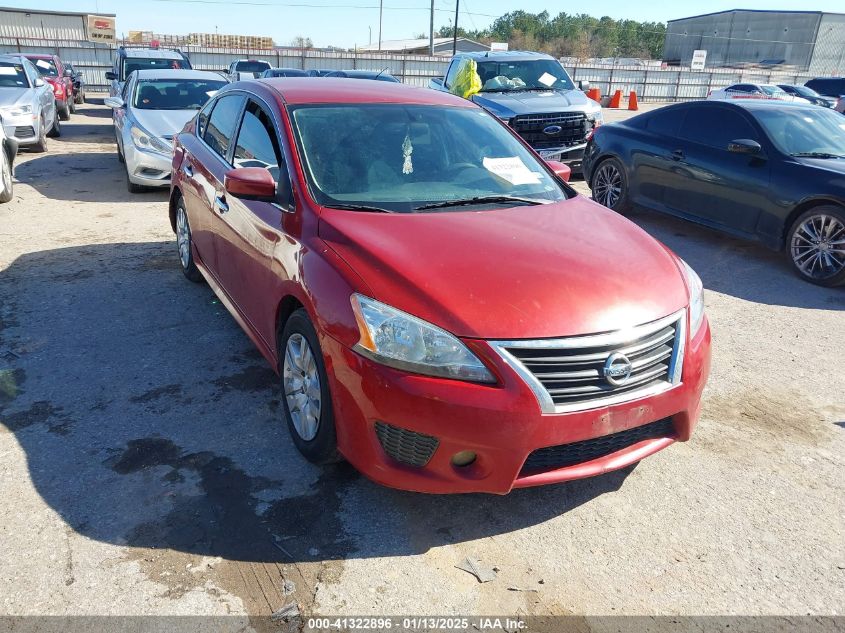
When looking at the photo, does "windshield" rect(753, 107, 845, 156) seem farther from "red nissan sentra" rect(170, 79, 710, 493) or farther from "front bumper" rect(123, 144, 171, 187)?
"front bumper" rect(123, 144, 171, 187)

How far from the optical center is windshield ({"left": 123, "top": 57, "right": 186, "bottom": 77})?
15.3 m

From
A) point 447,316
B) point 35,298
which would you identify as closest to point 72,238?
point 35,298

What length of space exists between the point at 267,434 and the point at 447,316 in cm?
145

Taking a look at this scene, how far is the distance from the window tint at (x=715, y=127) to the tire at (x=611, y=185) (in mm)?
962

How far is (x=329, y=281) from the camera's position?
291cm

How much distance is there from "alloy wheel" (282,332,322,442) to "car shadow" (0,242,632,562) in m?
0.22

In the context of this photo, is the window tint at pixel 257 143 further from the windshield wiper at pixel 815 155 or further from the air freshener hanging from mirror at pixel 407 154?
the windshield wiper at pixel 815 155

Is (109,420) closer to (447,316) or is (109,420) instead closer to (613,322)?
(447,316)

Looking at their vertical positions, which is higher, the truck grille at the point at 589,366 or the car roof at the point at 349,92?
the car roof at the point at 349,92

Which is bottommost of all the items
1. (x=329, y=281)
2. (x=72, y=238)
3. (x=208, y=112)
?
(x=72, y=238)

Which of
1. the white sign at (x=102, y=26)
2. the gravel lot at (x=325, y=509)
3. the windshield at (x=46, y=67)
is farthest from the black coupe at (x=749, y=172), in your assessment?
the white sign at (x=102, y=26)

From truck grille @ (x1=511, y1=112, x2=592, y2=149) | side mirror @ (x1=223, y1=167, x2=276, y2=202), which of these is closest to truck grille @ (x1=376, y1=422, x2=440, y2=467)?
side mirror @ (x1=223, y1=167, x2=276, y2=202)

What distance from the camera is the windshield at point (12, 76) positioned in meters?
12.7

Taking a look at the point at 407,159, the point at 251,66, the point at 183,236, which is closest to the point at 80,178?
the point at 183,236
